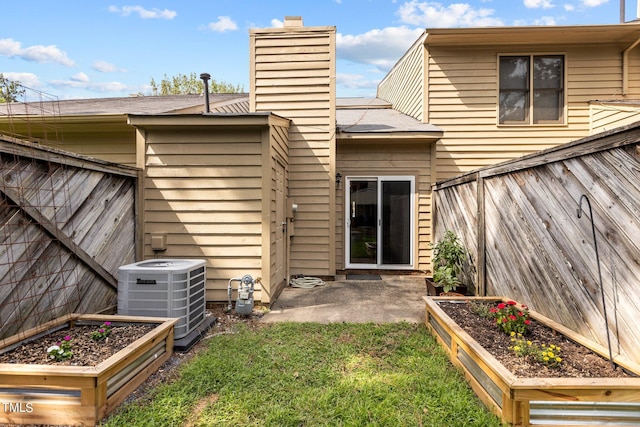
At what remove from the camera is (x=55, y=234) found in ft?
9.05

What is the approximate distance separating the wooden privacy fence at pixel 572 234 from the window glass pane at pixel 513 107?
11.5ft

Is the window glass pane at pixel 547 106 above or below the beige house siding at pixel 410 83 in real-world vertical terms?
below

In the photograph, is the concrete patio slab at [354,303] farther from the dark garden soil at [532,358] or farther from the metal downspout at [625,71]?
→ the metal downspout at [625,71]

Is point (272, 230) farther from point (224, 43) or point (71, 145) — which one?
point (224, 43)

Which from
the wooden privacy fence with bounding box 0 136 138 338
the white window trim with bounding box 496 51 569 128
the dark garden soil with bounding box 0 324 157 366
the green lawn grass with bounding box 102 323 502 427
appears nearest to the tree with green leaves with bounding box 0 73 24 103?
the wooden privacy fence with bounding box 0 136 138 338

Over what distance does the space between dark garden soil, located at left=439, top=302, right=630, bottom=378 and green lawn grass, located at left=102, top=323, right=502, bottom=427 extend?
332mm

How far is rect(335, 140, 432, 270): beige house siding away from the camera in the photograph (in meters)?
6.28

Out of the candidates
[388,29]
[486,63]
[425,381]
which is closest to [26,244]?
[425,381]

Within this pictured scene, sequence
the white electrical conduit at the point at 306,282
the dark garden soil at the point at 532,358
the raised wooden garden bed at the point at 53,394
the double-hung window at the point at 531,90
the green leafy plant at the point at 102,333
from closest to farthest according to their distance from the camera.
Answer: the raised wooden garden bed at the point at 53,394 → the dark garden soil at the point at 532,358 → the green leafy plant at the point at 102,333 → the white electrical conduit at the point at 306,282 → the double-hung window at the point at 531,90

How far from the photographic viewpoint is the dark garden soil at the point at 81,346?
2137mm

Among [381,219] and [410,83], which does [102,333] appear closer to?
[381,219]

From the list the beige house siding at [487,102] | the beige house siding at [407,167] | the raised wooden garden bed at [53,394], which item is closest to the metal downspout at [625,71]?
the beige house siding at [487,102]

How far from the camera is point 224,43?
34.8 feet

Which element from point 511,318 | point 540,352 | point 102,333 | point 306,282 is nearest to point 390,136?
point 306,282
